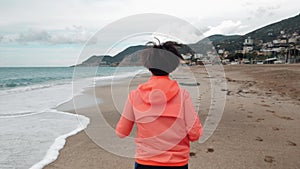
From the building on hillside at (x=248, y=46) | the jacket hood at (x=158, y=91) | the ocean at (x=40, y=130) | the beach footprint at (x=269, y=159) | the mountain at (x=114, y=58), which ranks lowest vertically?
the ocean at (x=40, y=130)

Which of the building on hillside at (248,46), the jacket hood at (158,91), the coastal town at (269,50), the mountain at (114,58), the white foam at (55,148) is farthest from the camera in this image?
the building on hillside at (248,46)

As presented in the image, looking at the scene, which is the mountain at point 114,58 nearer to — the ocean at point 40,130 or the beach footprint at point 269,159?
the ocean at point 40,130

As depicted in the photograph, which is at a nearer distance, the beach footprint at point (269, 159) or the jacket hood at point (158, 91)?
the jacket hood at point (158, 91)

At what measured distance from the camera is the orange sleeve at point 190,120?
1599 mm

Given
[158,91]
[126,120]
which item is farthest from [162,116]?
[126,120]

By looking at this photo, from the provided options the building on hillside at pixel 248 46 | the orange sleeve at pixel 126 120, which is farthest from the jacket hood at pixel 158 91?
the building on hillside at pixel 248 46

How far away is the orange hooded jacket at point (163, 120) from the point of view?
1.58 meters

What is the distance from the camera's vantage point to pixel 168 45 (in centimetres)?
177

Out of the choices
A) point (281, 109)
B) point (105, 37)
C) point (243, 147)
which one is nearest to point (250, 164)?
point (243, 147)

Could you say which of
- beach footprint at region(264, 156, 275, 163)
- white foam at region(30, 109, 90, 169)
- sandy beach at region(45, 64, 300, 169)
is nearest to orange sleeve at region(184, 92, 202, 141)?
sandy beach at region(45, 64, 300, 169)

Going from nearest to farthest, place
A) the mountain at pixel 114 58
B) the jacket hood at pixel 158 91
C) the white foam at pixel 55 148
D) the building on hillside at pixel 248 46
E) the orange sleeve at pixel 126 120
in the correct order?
the jacket hood at pixel 158 91
the orange sleeve at pixel 126 120
the mountain at pixel 114 58
the white foam at pixel 55 148
the building on hillside at pixel 248 46

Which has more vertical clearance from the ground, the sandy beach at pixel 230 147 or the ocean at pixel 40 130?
the sandy beach at pixel 230 147

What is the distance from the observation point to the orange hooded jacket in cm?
158

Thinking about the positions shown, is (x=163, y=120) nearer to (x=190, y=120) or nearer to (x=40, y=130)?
(x=190, y=120)
